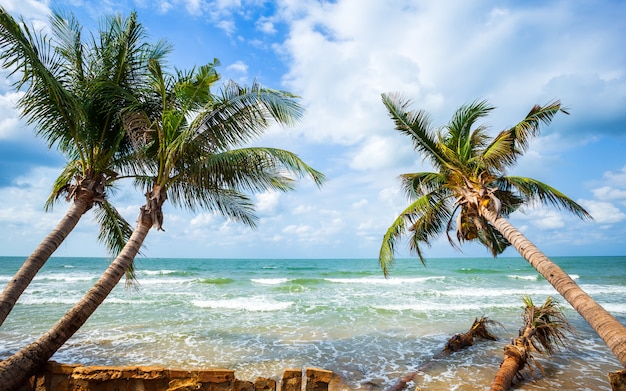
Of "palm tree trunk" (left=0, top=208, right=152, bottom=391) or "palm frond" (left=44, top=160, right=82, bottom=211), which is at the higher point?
"palm frond" (left=44, top=160, right=82, bottom=211)

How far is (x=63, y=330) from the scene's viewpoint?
493 centimetres

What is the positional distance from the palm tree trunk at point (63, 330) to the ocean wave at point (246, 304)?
388 inches

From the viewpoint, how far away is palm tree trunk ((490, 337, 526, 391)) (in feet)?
19.4

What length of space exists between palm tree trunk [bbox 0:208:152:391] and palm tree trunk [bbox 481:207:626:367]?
6763 mm

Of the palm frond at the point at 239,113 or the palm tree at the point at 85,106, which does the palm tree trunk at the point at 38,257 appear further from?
the palm frond at the point at 239,113

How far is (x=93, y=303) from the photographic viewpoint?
209 inches

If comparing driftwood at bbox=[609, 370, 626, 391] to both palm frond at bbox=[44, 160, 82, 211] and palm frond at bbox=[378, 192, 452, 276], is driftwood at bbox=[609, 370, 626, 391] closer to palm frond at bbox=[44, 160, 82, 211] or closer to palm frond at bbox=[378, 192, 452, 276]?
palm frond at bbox=[378, 192, 452, 276]

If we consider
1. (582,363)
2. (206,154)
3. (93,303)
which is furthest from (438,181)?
(93,303)

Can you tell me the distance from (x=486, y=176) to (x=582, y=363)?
16.3 ft

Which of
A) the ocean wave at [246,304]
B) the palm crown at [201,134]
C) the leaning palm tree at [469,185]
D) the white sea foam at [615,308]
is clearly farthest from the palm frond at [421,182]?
the white sea foam at [615,308]

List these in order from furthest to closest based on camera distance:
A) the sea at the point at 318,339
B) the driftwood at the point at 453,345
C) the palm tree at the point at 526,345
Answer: the sea at the point at 318,339, the driftwood at the point at 453,345, the palm tree at the point at 526,345

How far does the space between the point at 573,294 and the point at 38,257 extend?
8.20 meters

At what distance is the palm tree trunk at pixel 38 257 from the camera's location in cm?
486

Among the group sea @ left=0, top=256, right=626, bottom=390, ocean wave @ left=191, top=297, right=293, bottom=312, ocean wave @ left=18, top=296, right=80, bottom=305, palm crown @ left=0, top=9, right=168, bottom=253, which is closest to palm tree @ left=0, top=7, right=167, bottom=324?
palm crown @ left=0, top=9, right=168, bottom=253
